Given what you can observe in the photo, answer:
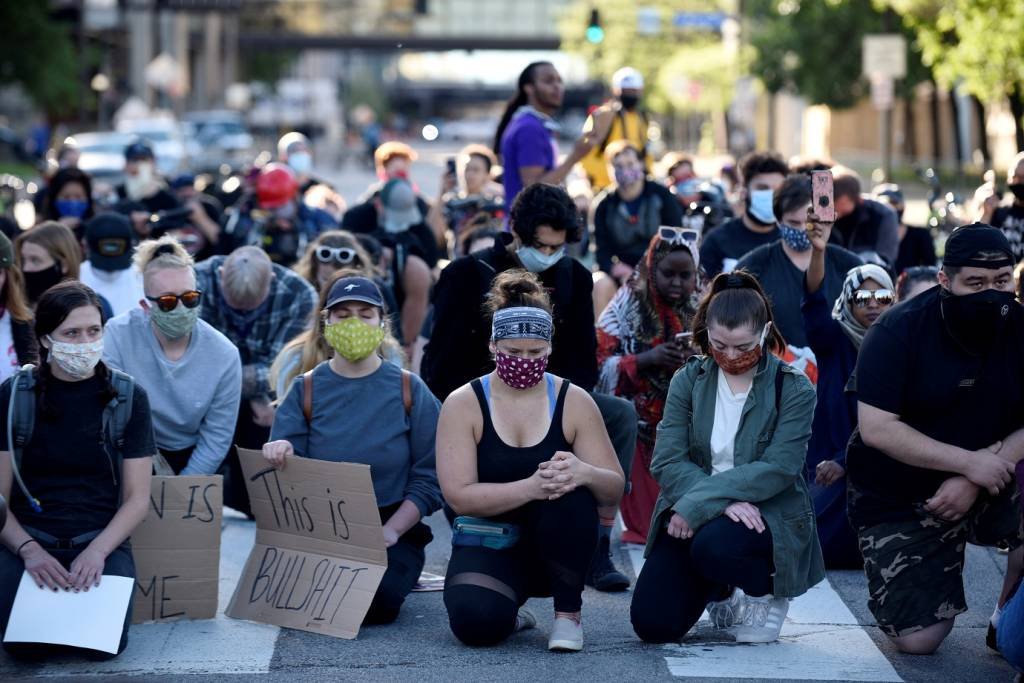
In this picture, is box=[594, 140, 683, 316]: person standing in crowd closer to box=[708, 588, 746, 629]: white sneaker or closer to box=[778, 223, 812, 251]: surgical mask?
box=[778, 223, 812, 251]: surgical mask

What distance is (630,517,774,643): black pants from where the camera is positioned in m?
6.68

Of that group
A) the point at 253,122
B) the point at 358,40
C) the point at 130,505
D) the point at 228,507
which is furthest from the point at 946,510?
the point at 358,40

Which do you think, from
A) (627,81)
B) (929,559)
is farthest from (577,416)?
(627,81)

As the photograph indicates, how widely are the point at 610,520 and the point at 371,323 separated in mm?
1362

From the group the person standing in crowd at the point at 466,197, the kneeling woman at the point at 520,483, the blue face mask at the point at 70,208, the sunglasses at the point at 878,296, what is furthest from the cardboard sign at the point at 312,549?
the blue face mask at the point at 70,208

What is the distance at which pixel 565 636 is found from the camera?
6715 millimetres

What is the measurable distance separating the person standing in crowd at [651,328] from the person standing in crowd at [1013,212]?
306 cm

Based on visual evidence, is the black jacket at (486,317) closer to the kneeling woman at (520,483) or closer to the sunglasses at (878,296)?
the kneeling woman at (520,483)

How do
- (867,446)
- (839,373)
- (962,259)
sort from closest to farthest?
(962,259)
(867,446)
(839,373)

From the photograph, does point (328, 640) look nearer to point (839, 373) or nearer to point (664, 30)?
point (839, 373)

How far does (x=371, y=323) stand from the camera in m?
7.40

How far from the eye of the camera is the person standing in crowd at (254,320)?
30.1 feet

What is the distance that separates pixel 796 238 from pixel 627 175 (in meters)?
2.89

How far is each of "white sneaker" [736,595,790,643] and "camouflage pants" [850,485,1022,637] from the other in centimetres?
40
